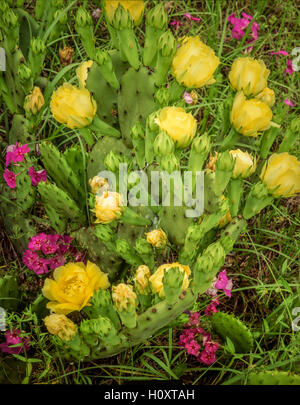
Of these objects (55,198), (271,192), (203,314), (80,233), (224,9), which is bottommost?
(203,314)

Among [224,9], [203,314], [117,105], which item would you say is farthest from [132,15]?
[224,9]

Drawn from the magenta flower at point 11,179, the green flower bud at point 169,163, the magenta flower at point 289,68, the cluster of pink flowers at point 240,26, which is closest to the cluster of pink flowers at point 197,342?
the green flower bud at point 169,163

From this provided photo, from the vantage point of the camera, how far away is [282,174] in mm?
983

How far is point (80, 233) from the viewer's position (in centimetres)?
126

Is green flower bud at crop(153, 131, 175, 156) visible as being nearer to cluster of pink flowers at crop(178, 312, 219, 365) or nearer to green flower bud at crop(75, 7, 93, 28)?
green flower bud at crop(75, 7, 93, 28)

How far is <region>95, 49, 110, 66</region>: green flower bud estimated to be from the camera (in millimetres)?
998

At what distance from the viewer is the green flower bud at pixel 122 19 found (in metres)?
0.96

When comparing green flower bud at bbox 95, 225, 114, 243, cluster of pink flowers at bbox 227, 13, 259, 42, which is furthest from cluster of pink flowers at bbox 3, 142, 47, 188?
cluster of pink flowers at bbox 227, 13, 259, 42

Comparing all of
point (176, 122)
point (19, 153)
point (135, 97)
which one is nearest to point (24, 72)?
point (19, 153)

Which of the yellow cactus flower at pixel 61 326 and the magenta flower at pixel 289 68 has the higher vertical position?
the magenta flower at pixel 289 68

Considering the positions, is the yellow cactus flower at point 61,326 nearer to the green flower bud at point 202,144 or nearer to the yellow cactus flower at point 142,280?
the yellow cactus flower at point 142,280

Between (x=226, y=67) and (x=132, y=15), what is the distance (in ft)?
3.00

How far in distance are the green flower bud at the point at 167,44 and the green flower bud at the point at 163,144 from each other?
0.77 ft

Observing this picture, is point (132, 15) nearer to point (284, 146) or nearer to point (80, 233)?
point (284, 146)
